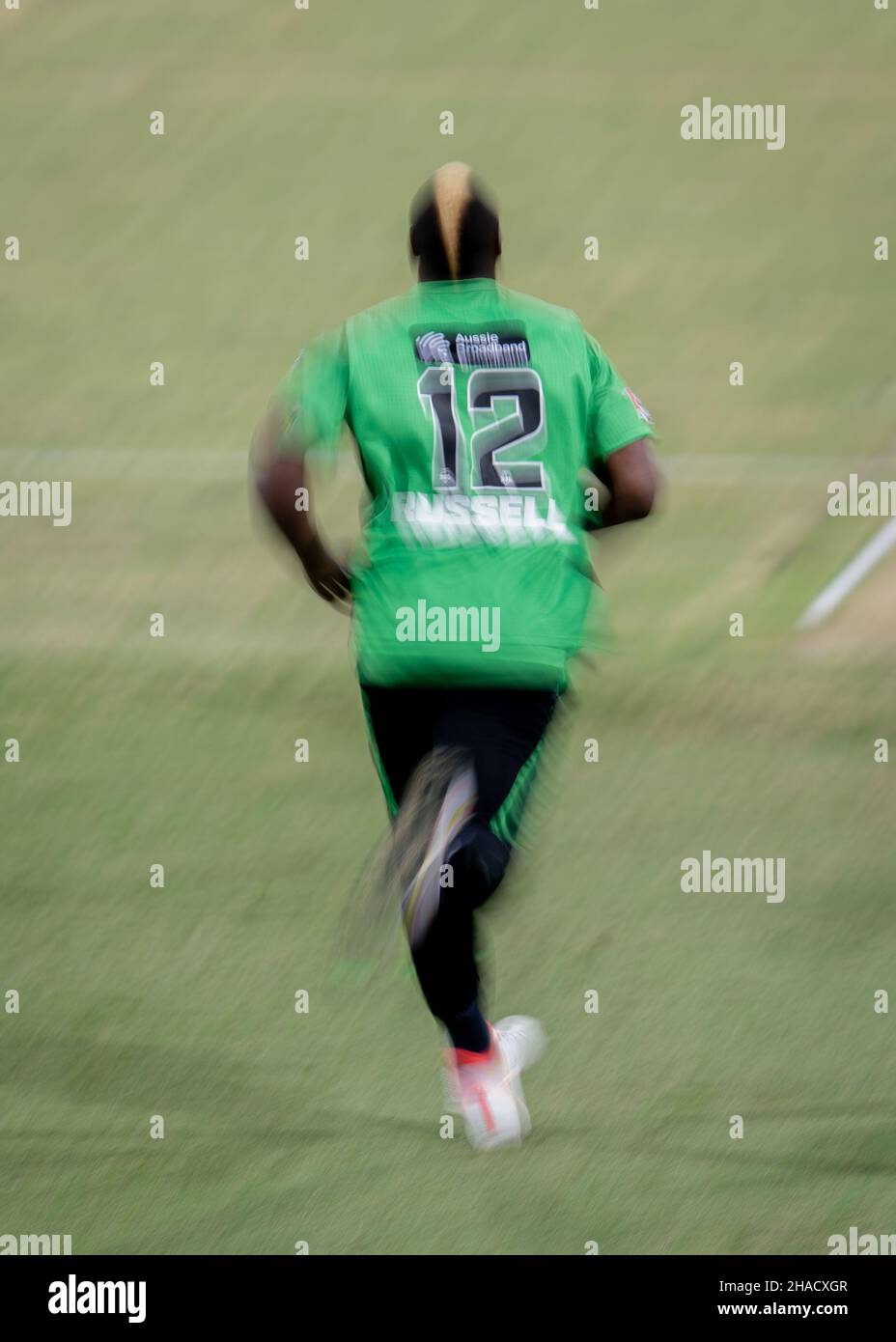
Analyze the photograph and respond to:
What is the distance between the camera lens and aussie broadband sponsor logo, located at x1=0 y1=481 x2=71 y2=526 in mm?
12895

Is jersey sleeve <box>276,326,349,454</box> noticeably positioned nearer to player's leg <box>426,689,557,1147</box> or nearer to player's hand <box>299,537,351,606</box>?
player's hand <box>299,537,351,606</box>

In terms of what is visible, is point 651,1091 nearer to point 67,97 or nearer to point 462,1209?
point 462,1209

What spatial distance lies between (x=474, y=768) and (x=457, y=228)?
3.64 feet

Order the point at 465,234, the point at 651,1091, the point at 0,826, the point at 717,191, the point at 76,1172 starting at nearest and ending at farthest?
the point at 465,234, the point at 76,1172, the point at 651,1091, the point at 0,826, the point at 717,191

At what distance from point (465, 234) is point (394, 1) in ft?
59.0

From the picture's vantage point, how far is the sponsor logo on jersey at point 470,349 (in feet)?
13.7

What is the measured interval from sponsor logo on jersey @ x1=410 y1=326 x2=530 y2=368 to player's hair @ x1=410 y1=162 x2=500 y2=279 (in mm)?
144

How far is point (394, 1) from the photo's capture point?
69.4 feet

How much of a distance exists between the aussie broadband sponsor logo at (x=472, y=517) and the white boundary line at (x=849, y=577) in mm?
6195

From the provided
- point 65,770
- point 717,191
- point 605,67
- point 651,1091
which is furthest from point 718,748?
point 605,67

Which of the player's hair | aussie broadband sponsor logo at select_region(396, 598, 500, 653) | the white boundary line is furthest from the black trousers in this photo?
the white boundary line

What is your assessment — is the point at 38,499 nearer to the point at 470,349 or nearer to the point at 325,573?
the point at 325,573

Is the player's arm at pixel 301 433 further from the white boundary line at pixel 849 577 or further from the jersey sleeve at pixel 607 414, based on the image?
the white boundary line at pixel 849 577

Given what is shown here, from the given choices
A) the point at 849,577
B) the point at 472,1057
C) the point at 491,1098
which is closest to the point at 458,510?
the point at 472,1057
